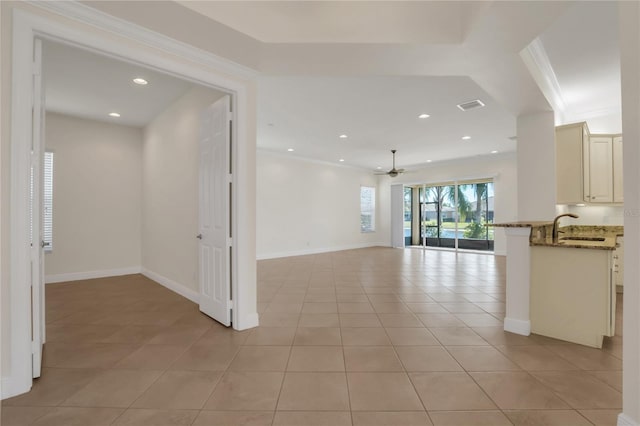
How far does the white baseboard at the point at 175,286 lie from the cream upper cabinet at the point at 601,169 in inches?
235

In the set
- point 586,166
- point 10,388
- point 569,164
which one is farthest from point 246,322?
point 586,166

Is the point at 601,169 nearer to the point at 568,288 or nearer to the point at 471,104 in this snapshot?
the point at 471,104

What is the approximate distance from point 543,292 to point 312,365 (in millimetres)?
2347

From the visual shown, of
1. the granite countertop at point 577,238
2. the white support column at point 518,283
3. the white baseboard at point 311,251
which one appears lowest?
the white baseboard at point 311,251

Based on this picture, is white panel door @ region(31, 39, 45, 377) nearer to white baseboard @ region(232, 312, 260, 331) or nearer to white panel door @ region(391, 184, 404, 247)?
white baseboard @ region(232, 312, 260, 331)

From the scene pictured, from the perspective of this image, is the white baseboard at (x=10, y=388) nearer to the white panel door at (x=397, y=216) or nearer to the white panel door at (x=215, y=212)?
the white panel door at (x=215, y=212)

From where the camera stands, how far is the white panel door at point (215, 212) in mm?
2910

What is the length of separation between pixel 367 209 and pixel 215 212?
7.89m

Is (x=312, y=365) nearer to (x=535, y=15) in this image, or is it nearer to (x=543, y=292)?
(x=543, y=292)

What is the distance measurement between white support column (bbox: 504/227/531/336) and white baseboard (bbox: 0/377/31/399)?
3.99 metres

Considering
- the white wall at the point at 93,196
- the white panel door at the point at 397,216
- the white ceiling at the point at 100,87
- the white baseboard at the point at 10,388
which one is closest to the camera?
the white baseboard at the point at 10,388

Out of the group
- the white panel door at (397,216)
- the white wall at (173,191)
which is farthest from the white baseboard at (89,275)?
the white panel door at (397,216)

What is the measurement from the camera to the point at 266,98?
4145 millimetres

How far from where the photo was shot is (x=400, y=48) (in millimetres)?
2465
